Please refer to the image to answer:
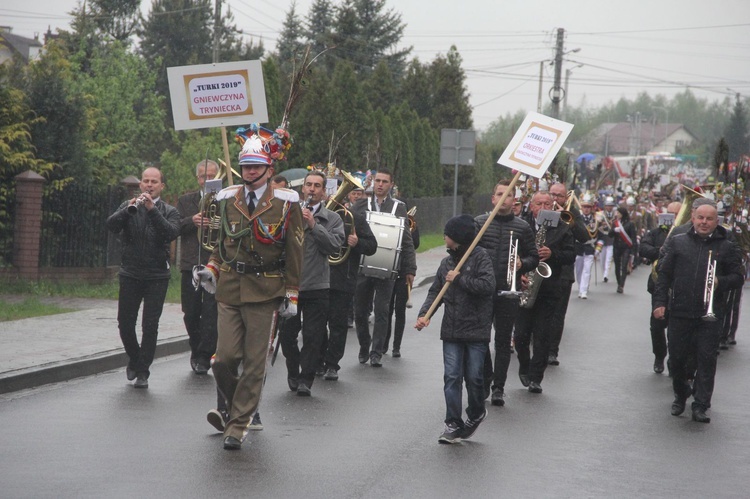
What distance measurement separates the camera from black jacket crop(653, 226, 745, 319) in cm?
1008

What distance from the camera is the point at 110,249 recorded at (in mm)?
19359

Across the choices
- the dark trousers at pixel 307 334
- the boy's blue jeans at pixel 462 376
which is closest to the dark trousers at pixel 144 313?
the dark trousers at pixel 307 334

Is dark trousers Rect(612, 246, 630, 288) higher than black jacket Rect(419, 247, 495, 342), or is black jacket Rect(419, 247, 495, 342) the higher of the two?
black jacket Rect(419, 247, 495, 342)

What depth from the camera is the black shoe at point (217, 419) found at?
8.28m

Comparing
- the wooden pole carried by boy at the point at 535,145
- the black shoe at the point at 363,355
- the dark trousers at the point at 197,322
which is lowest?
the black shoe at the point at 363,355

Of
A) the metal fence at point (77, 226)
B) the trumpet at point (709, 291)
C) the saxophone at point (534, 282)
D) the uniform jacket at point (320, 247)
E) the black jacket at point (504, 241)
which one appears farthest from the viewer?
the metal fence at point (77, 226)

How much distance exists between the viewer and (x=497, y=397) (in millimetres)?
10398

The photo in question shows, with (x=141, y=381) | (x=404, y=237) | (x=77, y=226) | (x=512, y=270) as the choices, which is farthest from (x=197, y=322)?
(x=77, y=226)

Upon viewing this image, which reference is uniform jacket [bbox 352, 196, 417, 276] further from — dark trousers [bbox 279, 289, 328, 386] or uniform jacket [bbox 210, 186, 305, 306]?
uniform jacket [bbox 210, 186, 305, 306]

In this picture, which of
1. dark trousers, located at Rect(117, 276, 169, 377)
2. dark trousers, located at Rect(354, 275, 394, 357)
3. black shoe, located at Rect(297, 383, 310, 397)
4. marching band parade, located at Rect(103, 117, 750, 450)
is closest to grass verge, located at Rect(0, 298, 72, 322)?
marching band parade, located at Rect(103, 117, 750, 450)

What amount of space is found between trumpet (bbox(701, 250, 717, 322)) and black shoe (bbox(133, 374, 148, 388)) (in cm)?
481

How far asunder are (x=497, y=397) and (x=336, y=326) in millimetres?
1811

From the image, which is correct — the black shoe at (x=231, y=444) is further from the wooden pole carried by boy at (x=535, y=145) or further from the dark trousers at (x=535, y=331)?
the dark trousers at (x=535, y=331)

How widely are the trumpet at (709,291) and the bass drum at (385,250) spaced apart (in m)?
3.66
